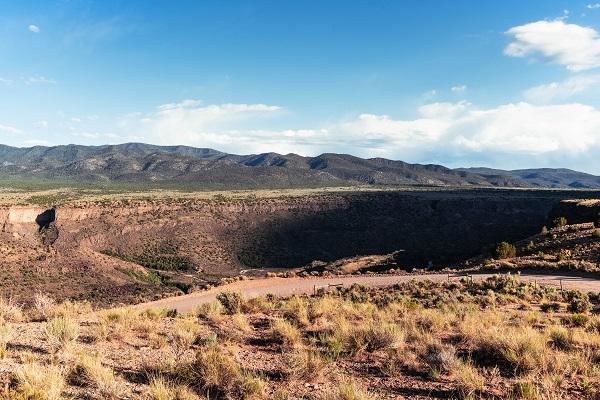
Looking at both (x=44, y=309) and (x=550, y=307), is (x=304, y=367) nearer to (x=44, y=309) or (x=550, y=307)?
(x=44, y=309)

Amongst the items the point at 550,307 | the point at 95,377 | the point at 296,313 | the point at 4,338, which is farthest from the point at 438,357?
the point at 550,307

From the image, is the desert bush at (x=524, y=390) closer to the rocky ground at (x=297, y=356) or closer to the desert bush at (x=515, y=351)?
the rocky ground at (x=297, y=356)

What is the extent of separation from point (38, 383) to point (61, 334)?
3.62 meters

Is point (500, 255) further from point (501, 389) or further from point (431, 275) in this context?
point (501, 389)

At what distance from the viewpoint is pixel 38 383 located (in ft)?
22.5

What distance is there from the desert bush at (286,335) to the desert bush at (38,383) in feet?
16.9

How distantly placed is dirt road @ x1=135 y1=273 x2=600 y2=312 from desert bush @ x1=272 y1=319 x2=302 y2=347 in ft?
32.0

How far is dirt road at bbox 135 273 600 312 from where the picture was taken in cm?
2305

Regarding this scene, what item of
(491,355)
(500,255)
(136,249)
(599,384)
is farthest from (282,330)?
(136,249)

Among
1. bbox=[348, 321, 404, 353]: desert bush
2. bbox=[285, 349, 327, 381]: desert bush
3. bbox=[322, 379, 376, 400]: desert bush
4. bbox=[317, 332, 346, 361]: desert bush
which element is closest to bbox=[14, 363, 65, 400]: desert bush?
bbox=[285, 349, 327, 381]: desert bush

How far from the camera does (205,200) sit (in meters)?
87.5

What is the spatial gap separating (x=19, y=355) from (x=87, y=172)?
195 m

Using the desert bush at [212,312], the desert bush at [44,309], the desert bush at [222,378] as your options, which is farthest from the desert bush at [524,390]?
the desert bush at [44,309]

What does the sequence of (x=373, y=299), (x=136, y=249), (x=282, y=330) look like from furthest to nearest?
(x=136, y=249)
(x=373, y=299)
(x=282, y=330)
